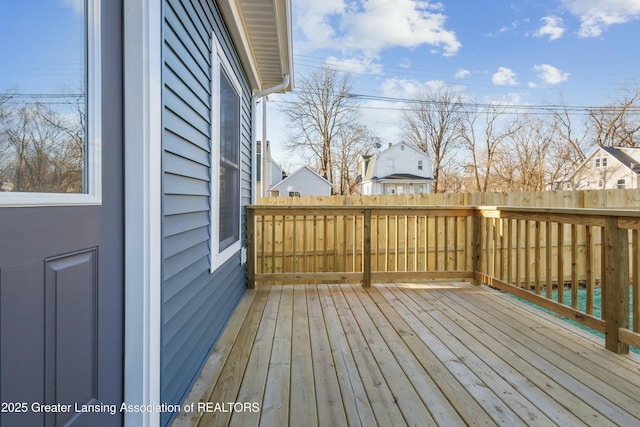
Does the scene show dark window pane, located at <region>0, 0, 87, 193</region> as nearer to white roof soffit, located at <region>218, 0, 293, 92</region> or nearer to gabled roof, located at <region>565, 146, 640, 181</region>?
white roof soffit, located at <region>218, 0, 293, 92</region>

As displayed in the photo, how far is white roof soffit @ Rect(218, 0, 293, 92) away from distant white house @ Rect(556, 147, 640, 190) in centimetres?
1775

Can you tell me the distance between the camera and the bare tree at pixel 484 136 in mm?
16594

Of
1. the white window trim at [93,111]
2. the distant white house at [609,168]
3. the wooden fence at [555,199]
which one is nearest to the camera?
the white window trim at [93,111]

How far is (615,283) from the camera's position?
Result: 2.19m

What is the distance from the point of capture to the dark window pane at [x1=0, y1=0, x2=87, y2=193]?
31.0 inches

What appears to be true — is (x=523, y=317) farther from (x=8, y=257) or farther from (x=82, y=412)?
(x=8, y=257)

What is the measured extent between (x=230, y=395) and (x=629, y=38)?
70.9 ft

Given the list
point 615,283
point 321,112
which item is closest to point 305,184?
point 321,112

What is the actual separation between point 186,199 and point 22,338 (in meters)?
1.02

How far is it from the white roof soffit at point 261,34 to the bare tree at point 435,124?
52.3 ft

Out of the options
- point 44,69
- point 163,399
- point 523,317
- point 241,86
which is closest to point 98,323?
point 163,399

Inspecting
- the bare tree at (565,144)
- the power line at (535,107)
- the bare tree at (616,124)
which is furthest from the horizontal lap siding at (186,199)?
the bare tree at (616,124)

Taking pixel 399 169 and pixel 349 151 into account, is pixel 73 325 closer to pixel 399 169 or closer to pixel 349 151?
pixel 349 151

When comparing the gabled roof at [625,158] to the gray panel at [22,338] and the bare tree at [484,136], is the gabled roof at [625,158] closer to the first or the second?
the bare tree at [484,136]
